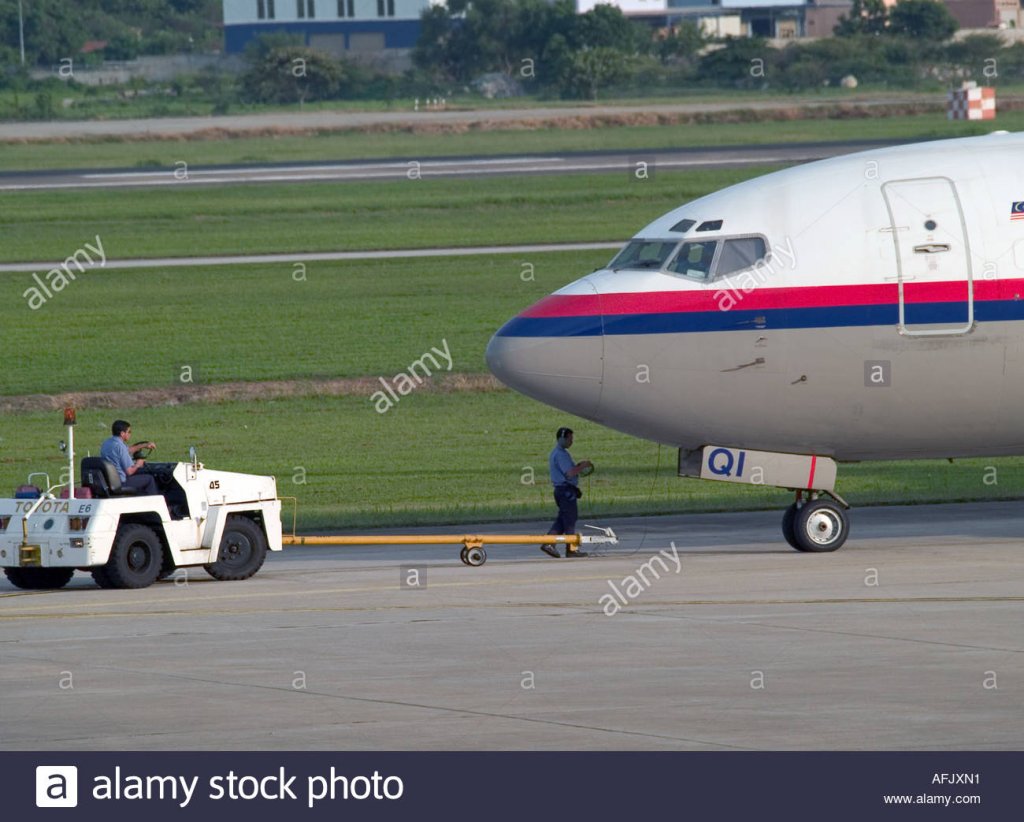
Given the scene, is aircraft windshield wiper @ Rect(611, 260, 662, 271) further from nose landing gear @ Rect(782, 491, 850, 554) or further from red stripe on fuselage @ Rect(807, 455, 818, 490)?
nose landing gear @ Rect(782, 491, 850, 554)

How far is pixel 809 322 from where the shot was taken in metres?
22.9

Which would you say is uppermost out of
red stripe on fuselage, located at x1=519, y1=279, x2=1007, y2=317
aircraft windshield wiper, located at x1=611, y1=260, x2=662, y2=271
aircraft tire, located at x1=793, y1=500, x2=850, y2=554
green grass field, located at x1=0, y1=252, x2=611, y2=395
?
aircraft windshield wiper, located at x1=611, y1=260, x2=662, y2=271

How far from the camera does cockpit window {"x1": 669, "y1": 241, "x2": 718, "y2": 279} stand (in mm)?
23188

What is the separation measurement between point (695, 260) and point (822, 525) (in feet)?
13.6

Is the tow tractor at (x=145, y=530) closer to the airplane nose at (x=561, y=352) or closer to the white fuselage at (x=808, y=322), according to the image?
the airplane nose at (x=561, y=352)

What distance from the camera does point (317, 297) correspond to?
5512 cm

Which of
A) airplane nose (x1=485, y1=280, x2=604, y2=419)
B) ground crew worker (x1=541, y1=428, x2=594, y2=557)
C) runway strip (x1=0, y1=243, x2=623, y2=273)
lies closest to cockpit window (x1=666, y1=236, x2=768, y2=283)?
airplane nose (x1=485, y1=280, x2=604, y2=419)

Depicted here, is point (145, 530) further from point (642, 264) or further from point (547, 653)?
point (642, 264)

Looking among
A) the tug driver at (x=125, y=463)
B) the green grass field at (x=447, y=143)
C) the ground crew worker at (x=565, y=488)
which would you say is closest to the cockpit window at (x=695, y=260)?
the ground crew worker at (x=565, y=488)

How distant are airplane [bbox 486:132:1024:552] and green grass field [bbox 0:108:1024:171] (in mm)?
69341

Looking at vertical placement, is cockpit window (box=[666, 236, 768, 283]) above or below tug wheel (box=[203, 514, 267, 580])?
above

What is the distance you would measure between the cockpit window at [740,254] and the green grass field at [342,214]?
1679 inches

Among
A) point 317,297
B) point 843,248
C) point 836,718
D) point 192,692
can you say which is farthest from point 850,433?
point 317,297
